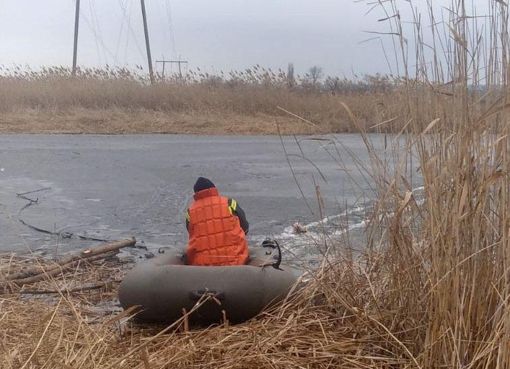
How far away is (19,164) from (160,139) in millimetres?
5382

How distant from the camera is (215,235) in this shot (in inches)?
182

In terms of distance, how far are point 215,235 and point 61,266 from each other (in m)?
1.22

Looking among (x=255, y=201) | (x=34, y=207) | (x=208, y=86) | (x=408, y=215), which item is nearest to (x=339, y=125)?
(x=208, y=86)

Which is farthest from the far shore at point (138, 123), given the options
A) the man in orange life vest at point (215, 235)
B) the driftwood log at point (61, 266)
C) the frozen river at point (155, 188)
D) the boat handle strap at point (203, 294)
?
the boat handle strap at point (203, 294)

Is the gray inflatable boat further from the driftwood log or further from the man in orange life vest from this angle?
the driftwood log

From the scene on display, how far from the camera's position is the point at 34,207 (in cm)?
790

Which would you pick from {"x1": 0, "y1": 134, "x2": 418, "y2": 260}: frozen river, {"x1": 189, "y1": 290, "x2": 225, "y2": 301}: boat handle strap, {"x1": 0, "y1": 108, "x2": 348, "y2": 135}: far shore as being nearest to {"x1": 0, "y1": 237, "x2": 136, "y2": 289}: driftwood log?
{"x1": 0, "y1": 134, "x2": 418, "y2": 260}: frozen river

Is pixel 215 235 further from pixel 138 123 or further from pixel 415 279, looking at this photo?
pixel 138 123

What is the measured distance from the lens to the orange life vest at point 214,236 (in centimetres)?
460

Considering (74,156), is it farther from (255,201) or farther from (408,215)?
(408,215)

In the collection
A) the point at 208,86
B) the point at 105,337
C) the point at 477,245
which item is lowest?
the point at 105,337

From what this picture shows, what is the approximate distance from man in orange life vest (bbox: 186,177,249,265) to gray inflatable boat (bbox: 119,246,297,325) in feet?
1.33

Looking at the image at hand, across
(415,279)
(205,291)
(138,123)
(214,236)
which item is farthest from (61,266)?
(138,123)

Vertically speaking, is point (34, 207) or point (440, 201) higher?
point (440, 201)
